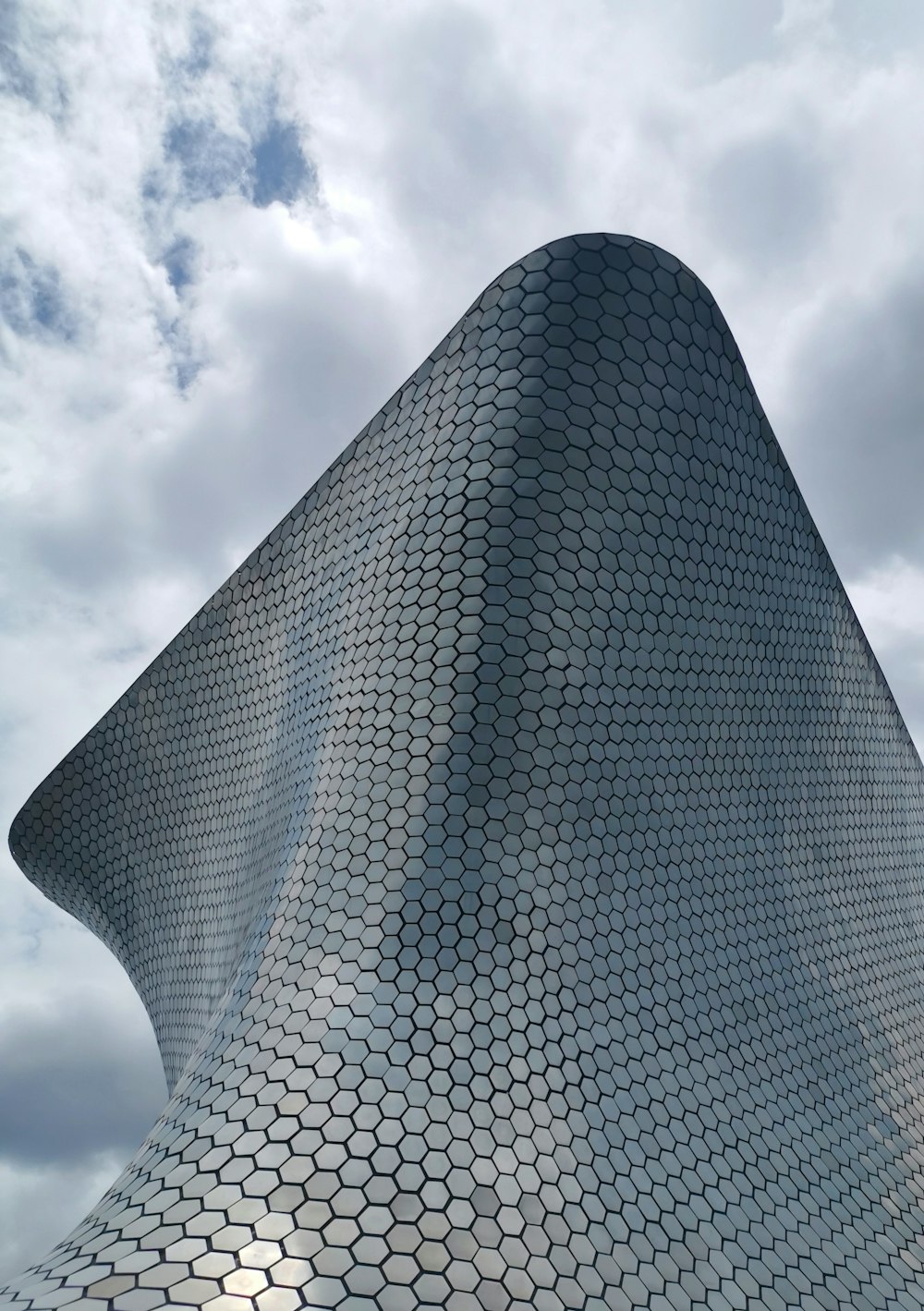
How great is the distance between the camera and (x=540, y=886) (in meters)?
5.33

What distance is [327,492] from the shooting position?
801cm

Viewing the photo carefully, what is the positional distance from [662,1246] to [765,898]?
10.3 feet

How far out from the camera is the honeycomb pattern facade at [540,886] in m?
4.21

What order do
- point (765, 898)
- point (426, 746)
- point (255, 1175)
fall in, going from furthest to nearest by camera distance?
point (765, 898) → point (426, 746) → point (255, 1175)

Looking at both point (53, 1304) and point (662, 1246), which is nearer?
point (53, 1304)

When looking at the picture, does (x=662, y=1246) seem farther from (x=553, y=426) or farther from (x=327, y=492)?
(x=327, y=492)

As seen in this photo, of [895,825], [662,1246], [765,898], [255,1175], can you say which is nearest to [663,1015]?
[662,1246]

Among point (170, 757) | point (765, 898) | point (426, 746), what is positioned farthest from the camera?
point (170, 757)

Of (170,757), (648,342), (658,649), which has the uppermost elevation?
(648,342)

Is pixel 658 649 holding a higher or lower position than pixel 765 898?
higher

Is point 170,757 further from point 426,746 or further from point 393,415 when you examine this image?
point 426,746

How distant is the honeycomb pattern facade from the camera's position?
4.21 metres

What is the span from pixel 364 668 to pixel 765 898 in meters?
3.44

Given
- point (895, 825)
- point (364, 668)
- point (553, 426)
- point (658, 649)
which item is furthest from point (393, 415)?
point (895, 825)
